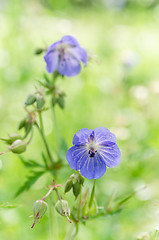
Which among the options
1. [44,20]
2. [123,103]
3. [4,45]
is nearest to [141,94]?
[123,103]

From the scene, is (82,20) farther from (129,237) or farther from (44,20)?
(129,237)

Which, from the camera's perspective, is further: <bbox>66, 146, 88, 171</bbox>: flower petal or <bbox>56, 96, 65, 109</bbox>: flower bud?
<bbox>56, 96, 65, 109</bbox>: flower bud

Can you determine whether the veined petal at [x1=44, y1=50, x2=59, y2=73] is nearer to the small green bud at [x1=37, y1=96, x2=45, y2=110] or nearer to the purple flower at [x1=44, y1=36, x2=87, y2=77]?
the purple flower at [x1=44, y1=36, x2=87, y2=77]

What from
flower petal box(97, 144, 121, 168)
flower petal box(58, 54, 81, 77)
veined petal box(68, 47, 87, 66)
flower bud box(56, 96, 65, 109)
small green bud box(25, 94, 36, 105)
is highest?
veined petal box(68, 47, 87, 66)

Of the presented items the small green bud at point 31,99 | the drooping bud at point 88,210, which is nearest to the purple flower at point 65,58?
the small green bud at point 31,99

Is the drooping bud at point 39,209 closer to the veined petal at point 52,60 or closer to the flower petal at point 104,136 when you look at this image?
the flower petal at point 104,136

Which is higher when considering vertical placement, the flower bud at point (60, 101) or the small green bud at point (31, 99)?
the small green bud at point (31, 99)

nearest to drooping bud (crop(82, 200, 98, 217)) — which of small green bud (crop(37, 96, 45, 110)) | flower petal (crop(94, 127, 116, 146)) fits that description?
flower petal (crop(94, 127, 116, 146))
